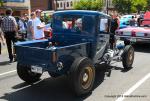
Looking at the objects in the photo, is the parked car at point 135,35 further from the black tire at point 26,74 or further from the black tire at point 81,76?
the black tire at point 81,76

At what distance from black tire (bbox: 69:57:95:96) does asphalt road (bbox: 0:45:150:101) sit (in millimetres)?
166

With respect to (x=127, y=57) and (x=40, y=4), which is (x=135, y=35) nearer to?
(x=127, y=57)

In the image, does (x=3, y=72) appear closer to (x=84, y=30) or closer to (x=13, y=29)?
(x=13, y=29)

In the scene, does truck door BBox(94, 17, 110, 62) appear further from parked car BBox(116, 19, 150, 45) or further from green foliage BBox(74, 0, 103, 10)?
green foliage BBox(74, 0, 103, 10)

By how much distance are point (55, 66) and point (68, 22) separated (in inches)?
75.0

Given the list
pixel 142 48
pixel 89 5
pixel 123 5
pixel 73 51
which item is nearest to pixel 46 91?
pixel 73 51

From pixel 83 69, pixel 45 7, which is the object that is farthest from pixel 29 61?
pixel 45 7

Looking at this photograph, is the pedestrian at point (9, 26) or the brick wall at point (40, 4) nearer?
the pedestrian at point (9, 26)

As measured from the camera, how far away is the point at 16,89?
6.79m

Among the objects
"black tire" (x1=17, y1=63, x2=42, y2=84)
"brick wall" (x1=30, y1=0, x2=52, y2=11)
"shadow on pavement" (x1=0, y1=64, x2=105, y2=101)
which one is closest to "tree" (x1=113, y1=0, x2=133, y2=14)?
"brick wall" (x1=30, y1=0, x2=52, y2=11)

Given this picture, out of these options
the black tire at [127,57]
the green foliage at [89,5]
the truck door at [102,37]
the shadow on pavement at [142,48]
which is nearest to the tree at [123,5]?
the green foliage at [89,5]

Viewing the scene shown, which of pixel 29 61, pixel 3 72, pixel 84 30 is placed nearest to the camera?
pixel 29 61

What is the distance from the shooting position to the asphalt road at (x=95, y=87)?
6.18m

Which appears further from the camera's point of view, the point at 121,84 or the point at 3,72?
the point at 3,72
